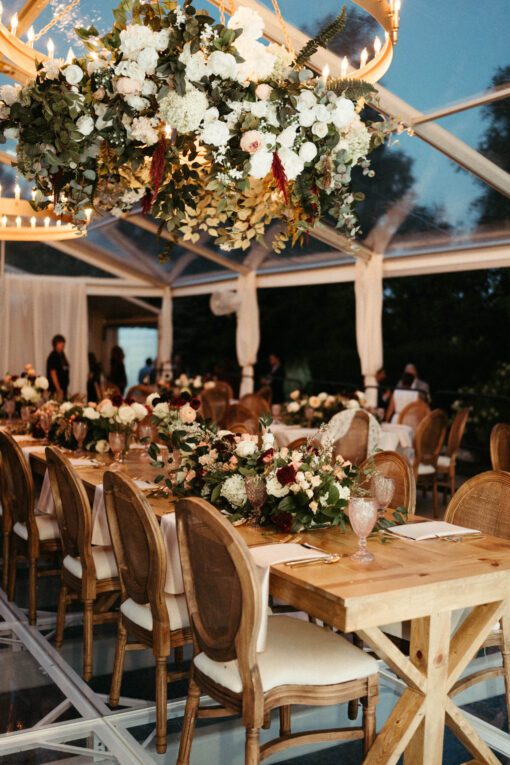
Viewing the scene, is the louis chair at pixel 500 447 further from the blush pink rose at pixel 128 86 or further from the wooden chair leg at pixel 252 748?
the blush pink rose at pixel 128 86

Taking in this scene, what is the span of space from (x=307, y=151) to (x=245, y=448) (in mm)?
1102

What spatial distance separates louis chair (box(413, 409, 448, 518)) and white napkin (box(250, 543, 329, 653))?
4456 mm

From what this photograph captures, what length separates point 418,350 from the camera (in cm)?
1842

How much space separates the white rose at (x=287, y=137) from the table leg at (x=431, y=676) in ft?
5.37

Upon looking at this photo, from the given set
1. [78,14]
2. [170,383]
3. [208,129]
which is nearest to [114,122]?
[208,129]

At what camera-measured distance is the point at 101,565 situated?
335 cm

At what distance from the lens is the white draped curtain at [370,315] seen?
848 centimetres

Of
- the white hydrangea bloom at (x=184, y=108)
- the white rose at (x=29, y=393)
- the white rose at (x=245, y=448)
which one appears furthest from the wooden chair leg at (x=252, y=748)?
the white rose at (x=29, y=393)

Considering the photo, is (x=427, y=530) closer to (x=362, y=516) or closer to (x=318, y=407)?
(x=362, y=516)

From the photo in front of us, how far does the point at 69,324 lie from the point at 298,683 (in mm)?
11169

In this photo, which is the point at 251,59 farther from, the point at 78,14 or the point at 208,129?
the point at 78,14

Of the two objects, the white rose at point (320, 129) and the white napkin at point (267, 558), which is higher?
the white rose at point (320, 129)

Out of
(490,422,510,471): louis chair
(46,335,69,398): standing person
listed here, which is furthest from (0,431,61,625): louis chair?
(46,335,69,398): standing person

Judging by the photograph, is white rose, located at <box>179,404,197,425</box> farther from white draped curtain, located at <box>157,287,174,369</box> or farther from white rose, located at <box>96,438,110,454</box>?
white draped curtain, located at <box>157,287,174,369</box>
